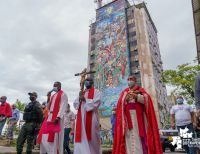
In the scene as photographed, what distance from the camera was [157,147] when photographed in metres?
5.29

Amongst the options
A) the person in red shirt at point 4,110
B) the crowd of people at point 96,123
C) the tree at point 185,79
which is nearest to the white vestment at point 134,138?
the crowd of people at point 96,123

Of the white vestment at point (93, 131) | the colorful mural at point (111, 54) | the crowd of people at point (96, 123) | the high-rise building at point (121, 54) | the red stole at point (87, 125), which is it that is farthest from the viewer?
the colorful mural at point (111, 54)

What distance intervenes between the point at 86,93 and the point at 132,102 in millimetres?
1270

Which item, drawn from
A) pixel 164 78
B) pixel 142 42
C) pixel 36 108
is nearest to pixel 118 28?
pixel 142 42

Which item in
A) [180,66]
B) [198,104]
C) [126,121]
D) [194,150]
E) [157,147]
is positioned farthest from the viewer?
[180,66]

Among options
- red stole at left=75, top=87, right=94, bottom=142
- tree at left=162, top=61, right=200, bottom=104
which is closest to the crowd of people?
red stole at left=75, top=87, right=94, bottom=142

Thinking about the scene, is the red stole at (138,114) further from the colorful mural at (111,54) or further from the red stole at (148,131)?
the colorful mural at (111,54)

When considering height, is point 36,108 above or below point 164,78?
below

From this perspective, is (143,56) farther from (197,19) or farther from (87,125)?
(87,125)

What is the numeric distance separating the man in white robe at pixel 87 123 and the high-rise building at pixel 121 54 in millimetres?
39321

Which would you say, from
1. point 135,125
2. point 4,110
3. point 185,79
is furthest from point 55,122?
point 185,79

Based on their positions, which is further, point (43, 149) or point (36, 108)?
point (36, 108)

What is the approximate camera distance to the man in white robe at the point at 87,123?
6.01 metres

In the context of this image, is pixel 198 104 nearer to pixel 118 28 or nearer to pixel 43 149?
pixel 43 149
